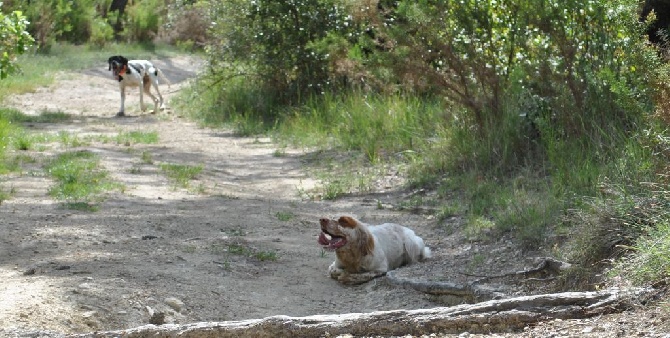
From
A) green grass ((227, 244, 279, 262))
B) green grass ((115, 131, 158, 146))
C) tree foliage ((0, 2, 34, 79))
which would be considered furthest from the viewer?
green grass ((115, 131, 158, 146))

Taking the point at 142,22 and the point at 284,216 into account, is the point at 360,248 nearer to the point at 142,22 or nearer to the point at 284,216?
the point at 284,216

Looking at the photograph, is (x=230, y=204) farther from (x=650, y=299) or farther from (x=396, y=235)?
(x=650, y=299)

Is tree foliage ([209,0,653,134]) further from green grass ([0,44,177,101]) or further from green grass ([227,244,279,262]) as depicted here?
green grass ([0,44,177,101])

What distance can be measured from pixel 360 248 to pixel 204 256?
1248mm

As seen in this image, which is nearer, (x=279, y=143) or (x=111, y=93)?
(x=279, y=143)

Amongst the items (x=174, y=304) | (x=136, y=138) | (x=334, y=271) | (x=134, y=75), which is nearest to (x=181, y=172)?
(x=136, y=138)

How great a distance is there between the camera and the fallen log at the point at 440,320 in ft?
17.4

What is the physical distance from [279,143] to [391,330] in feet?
33.4

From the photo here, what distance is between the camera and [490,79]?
1159cm

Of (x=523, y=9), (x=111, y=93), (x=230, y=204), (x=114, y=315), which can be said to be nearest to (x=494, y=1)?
(x=523, y=9)

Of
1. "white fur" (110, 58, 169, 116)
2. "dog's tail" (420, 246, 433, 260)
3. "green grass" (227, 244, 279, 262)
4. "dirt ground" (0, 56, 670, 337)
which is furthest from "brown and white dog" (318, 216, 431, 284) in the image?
"white fur" (110, 58, 169, 116)

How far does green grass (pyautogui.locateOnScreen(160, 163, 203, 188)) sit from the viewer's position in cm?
1162

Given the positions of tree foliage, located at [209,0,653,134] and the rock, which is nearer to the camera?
the rock

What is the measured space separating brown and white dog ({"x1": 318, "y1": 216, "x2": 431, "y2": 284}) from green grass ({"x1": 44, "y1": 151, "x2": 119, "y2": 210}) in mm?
2804
